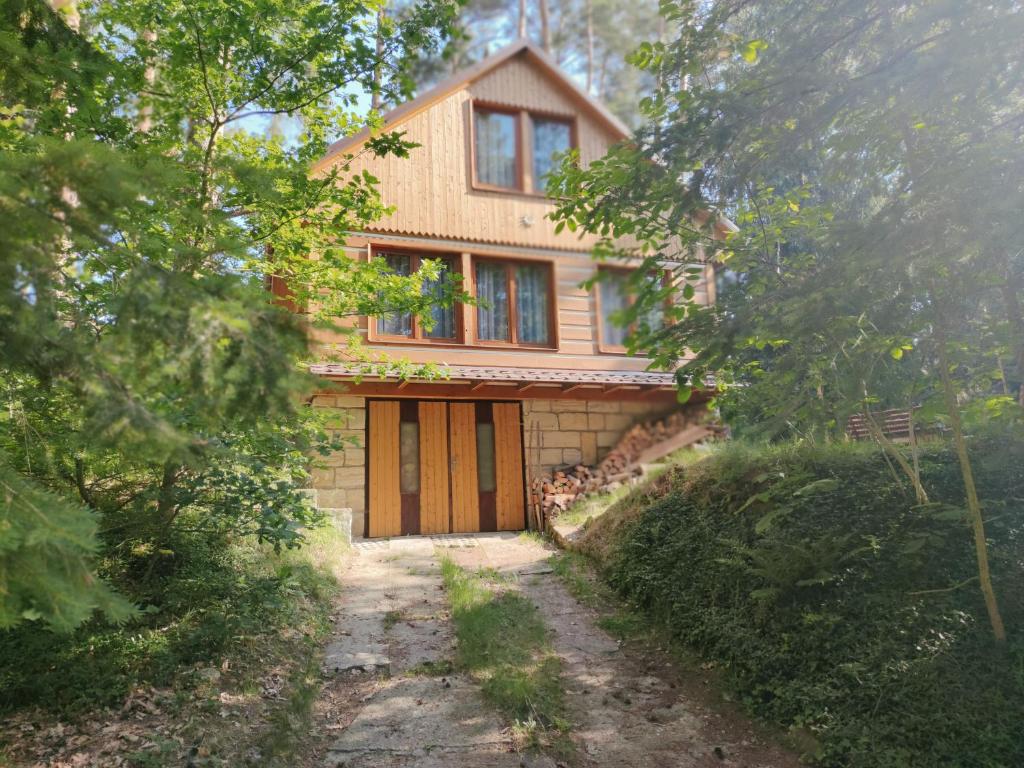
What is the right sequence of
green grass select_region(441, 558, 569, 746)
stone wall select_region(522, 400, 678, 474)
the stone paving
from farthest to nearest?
stone wall select_region(522, 400, 678, 474) < green grass select_region(441, 558, 569, 746) < the stone paving

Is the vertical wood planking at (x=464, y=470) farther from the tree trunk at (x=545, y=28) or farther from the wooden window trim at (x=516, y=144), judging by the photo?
the tree trunk at (x=545, y=28)

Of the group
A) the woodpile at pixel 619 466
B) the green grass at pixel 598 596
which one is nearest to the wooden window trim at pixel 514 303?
the woodpile at pixel 619 466

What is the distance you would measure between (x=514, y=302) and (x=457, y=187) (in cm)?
218

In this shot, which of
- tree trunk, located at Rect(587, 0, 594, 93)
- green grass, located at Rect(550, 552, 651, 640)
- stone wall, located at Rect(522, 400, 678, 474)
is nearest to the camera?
green grass, located at Rect(550, 552, 651, 640)

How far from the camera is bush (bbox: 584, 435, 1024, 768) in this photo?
345cm

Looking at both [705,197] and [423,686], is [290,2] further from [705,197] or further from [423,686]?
[423,686]

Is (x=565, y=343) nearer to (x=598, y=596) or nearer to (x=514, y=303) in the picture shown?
(x=514, y=303)

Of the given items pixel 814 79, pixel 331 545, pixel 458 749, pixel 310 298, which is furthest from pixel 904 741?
pixel 331 545

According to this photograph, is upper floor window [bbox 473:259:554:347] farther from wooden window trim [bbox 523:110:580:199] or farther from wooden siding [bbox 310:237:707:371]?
wooden window trim [bbox 523:110:580:199]

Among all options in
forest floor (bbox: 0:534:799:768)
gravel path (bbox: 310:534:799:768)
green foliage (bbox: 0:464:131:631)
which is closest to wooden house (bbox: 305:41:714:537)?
gravel path (bbox: 310:534:799:768)

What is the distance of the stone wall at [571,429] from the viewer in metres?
11.0

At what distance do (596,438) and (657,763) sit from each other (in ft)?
25.2

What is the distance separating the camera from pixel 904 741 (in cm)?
336

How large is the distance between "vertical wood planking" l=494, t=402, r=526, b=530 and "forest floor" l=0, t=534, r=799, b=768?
458 cm
